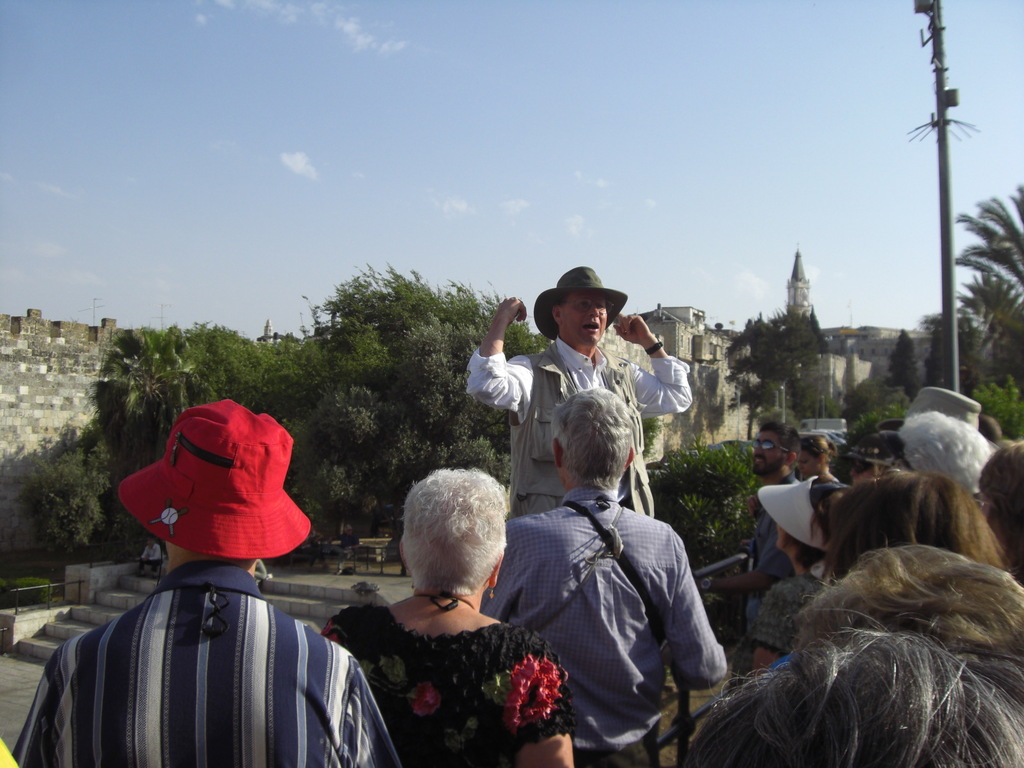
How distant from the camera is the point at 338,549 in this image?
52.1ft

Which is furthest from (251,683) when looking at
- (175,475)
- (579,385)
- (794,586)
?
(579,385)

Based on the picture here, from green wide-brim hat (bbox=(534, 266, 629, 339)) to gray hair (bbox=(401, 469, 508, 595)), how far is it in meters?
1.80

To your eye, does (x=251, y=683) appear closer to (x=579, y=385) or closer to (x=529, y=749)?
(x=529, y=749)

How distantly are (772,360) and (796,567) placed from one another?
161ft

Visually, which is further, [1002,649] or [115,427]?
[115,427]

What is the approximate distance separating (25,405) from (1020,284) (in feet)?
88.3

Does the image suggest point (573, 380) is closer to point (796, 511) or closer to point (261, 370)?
point (796, 511)

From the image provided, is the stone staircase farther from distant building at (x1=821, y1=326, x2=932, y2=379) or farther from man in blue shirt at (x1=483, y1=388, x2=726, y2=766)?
distant building at (x1=821, y1=326, x2=932, y2=379)

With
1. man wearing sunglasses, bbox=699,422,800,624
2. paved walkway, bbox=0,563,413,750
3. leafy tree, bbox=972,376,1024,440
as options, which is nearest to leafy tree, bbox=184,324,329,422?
paved walkway, bbox=0,563,413,750

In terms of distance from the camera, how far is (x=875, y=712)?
90 centimetres

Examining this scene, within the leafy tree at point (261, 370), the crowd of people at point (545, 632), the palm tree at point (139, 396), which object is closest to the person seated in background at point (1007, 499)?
the crowd of people at point (545, 632)

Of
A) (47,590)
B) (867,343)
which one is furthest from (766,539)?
(867,343)

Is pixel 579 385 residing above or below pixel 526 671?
above

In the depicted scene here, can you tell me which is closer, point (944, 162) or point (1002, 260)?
point (944, 162)
